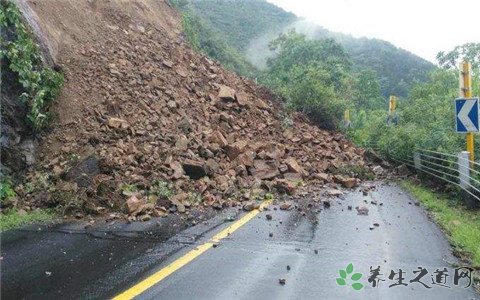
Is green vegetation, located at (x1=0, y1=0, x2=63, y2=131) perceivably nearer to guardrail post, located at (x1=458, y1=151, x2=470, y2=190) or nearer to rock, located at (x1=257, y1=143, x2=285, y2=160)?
rock, located at (x1=257, y1=143, x2=285, y2=160)

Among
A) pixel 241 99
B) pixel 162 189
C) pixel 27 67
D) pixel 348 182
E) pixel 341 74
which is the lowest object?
pixel 348 182

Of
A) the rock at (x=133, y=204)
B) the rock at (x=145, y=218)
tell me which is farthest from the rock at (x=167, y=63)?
the rock at (x=145, y=218)

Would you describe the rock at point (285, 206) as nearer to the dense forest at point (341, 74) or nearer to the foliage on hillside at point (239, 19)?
the dense forest at point (341, 74)

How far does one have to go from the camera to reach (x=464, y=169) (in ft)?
26.1

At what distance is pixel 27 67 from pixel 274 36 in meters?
54.4

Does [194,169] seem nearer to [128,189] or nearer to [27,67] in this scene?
[128,189]

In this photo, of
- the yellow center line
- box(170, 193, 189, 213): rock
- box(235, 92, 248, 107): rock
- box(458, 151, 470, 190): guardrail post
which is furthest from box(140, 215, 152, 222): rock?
box(235, 92, 248, 107): rock

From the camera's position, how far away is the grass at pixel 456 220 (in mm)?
5321

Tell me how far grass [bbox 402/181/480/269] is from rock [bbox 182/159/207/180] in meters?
4.53

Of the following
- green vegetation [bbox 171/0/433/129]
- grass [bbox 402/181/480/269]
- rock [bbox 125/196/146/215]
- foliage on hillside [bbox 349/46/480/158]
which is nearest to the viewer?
grass [bbox 402/181/480/269]

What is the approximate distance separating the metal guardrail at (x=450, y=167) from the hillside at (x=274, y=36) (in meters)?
39.9

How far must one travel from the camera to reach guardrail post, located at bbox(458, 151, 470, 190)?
7.83 m

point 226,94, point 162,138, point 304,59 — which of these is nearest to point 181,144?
point 162,138

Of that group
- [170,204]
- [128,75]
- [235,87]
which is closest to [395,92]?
[235,87]
